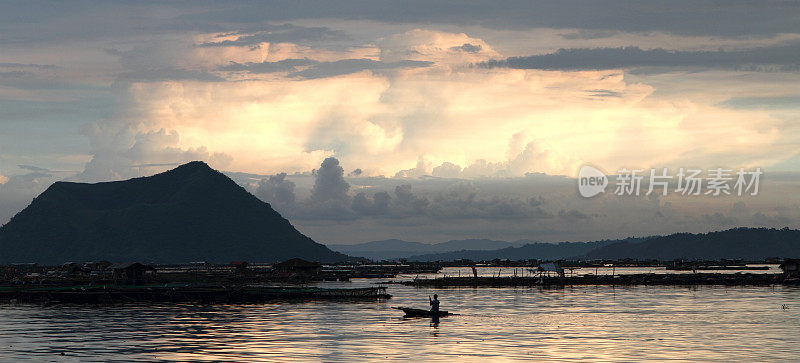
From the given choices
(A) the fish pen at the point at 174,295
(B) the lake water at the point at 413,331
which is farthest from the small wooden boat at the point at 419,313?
(A) the fish pen at the point at 174,295

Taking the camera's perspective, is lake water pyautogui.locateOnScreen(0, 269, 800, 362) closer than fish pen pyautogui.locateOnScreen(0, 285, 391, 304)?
Yes

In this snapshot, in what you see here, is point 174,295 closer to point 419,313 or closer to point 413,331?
point 419,313

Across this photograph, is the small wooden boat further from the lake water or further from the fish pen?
the fish pen

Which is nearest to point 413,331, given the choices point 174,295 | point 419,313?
point 419,313

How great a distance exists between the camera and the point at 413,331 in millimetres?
65250

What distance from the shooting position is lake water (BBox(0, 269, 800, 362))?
5072 centimetres

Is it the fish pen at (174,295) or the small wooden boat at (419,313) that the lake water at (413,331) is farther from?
the fish pen at (174,295)

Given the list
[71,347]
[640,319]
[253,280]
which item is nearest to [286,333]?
[71,347]

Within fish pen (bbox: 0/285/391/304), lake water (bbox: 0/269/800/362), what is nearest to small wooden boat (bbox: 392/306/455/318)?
lake water (bbox: 0/269/800/362)

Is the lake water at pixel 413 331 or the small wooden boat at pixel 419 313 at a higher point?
the small wooden boat at pixel 419 313

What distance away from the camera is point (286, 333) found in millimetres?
63219

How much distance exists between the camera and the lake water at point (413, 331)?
50719 millimetres

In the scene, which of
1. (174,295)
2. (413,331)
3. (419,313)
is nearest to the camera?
(413,331)

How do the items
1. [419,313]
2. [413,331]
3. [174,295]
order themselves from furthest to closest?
1. [174,295]
2. [419,313]
3. [413,331]
